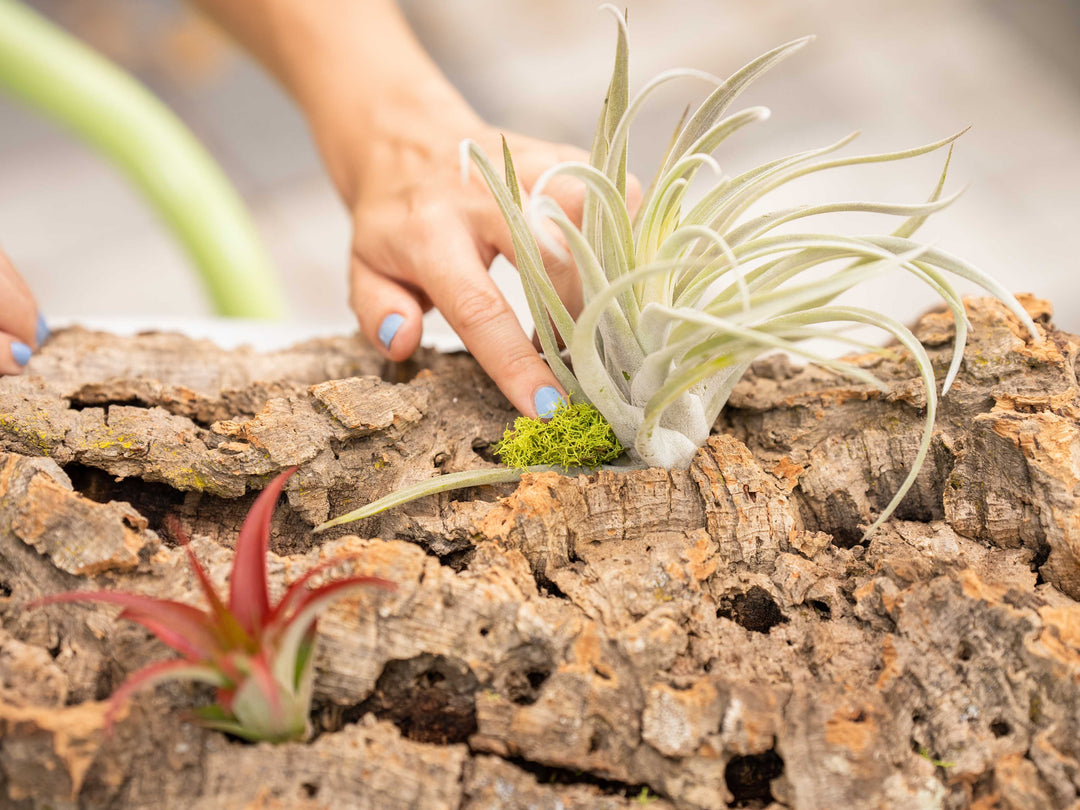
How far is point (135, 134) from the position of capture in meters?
1.99

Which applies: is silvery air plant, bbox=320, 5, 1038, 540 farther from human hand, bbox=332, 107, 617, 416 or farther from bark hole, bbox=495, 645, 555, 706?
bark hole, bbox=495, 645, 555, 706

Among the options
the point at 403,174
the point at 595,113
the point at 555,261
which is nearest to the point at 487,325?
the point at 555,261

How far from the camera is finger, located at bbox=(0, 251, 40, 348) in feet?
4.55

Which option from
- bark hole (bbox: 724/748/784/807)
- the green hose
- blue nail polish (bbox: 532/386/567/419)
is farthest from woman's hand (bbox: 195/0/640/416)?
bark hole (bbox: 724/748/784/807)

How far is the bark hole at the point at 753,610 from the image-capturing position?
108cm

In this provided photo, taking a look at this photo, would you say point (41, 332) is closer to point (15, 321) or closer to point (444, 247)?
point (15, 321)

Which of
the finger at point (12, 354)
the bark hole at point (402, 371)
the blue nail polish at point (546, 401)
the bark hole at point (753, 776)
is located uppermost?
the finger at point (12, 354)

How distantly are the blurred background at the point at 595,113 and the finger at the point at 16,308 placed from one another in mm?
1802

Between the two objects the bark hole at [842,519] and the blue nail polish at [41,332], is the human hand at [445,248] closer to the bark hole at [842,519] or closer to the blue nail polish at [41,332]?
the bark hole at [842,519]

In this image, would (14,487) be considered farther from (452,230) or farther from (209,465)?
(452,230)

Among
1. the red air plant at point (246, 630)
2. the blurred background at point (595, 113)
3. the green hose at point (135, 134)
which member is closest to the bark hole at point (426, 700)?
the red air plant at point (246, 630)

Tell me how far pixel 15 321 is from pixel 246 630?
3.00 feet

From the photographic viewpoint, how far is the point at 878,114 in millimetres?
3354

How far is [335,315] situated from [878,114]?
7.87ft
